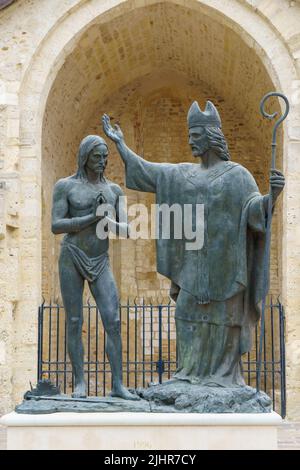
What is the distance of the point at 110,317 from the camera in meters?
6.19

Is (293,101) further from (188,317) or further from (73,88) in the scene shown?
(188,317)

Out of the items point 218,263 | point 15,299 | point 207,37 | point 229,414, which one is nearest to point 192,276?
point 218,263

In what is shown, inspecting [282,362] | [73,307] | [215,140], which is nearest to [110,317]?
[73,307]

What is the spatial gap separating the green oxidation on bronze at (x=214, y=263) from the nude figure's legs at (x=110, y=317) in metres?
0.47

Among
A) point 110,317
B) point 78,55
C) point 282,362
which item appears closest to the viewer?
point 110,317

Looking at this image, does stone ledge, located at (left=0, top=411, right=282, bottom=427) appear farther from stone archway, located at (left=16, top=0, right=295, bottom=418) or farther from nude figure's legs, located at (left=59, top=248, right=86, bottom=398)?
stone archway, located at (left=16, top=0, right=295, bottom=418)

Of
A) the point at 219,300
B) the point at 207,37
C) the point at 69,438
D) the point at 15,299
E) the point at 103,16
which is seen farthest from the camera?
the point at 207,37

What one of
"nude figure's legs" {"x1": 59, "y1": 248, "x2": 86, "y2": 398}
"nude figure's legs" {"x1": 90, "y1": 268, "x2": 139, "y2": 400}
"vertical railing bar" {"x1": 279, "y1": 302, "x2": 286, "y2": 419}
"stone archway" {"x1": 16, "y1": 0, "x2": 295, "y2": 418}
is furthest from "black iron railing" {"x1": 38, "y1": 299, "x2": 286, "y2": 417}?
"nude figure's legs" {"x1": 90, "y1": 268, "x2": 139, "y2": 400}

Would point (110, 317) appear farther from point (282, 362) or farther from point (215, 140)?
point (282, 362)

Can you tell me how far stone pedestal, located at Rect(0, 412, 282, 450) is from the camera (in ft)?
18.1

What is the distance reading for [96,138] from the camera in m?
6.25

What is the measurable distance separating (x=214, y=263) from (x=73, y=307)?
4.06ft

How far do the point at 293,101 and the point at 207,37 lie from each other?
8.73 feet

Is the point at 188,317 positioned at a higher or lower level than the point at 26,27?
lower
